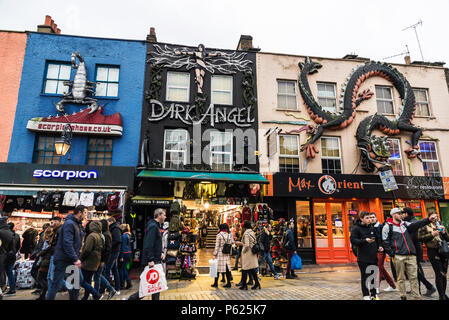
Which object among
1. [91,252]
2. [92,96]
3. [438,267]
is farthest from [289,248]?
[92,96]

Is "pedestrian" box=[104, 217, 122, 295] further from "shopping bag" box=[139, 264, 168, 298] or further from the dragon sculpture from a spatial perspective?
the dragon sculpture

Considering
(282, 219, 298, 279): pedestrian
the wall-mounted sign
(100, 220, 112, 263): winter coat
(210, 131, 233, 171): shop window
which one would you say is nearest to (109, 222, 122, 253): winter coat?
(100, 220, 112, 263): winter coat

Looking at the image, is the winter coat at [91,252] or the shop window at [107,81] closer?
the winter coat at [91,252]

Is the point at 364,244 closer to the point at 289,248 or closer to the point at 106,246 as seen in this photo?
the point at 289,248

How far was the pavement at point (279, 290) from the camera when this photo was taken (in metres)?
6.97

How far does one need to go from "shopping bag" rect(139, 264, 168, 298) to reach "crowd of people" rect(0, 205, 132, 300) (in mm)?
1316

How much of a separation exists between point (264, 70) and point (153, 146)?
7245mm

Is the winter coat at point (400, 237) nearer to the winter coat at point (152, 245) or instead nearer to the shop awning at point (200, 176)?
the winter coat at point (152, 245)

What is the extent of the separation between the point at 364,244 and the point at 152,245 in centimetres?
449

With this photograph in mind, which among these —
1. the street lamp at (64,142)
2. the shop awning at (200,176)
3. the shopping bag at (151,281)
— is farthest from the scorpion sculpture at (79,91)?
the shopping bag at (151,281)

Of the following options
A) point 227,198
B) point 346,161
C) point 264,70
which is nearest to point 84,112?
point 227,198

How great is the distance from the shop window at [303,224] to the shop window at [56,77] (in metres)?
12.6

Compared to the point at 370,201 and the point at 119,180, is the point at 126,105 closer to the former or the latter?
the point at 119,180

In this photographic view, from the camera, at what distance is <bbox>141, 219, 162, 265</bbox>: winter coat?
541cm
